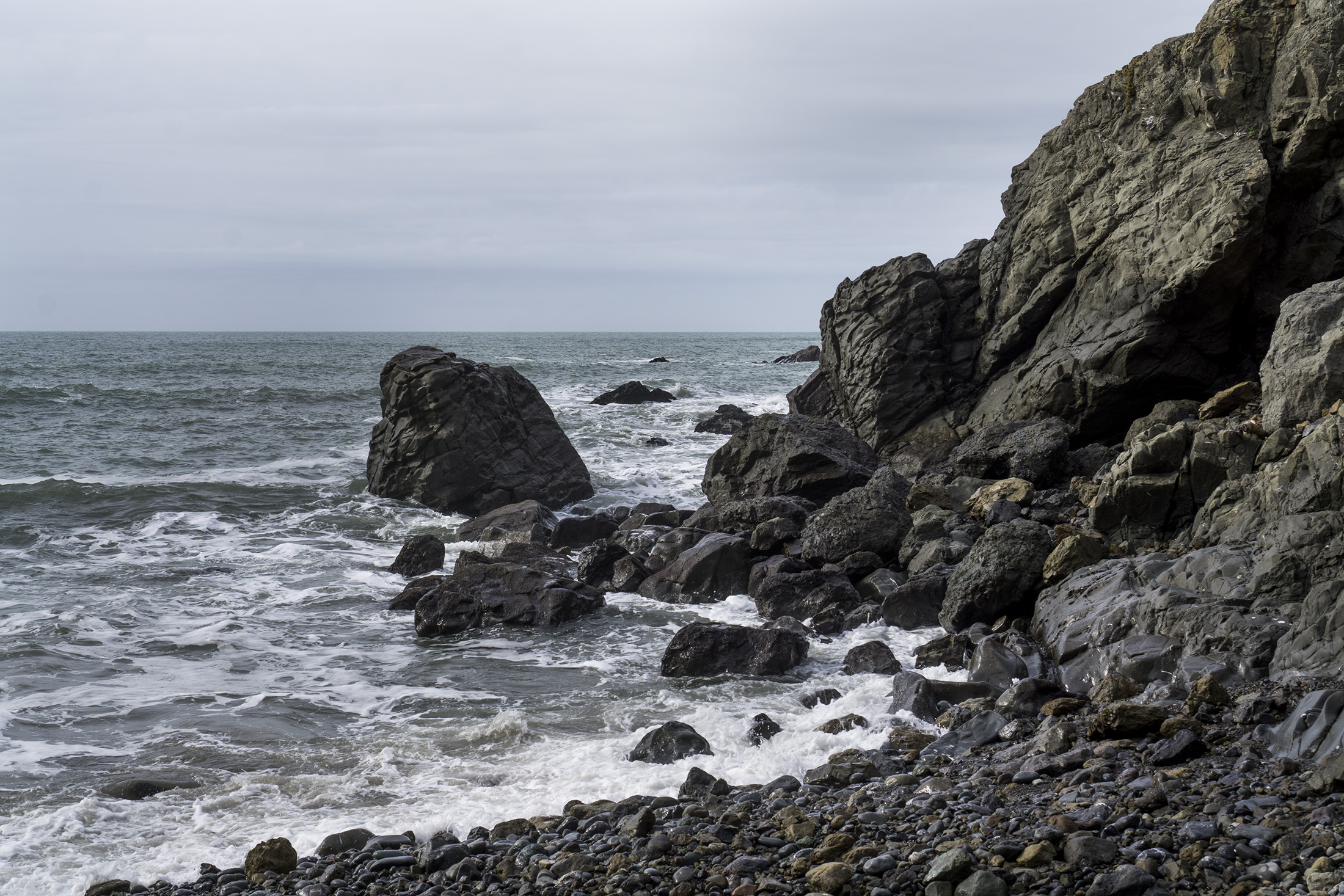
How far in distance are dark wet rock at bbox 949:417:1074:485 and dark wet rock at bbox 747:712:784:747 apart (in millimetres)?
7527

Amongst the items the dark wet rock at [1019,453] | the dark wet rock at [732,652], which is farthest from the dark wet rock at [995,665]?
the dark wet rock at [1019,453]

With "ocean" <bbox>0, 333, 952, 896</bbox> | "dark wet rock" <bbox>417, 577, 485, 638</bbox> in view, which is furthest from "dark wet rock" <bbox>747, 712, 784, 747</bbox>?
"dark wet rock" <bbox>417, 577, 485, 638</bbox>

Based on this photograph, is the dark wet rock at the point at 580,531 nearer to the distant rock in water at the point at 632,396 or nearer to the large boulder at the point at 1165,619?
the large boulder at the point at 1165,619

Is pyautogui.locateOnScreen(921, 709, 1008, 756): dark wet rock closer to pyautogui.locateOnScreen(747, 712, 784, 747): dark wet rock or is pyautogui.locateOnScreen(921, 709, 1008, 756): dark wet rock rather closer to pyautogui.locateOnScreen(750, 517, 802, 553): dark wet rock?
pyautogui.locateOnScreen(747, 712, 784, 747): dark wet rock

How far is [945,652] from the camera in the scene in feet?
32.0

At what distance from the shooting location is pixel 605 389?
5009 cm

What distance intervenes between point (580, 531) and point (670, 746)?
9.18 m

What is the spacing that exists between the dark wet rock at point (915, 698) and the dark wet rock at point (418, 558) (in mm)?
9198

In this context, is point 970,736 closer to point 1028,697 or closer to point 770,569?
point 1028,697

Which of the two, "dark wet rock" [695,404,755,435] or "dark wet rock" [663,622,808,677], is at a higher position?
"dark wet rock" [695,404,755,435]

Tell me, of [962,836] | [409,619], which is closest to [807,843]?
[962,836]

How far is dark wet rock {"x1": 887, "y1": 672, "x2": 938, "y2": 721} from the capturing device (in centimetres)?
841

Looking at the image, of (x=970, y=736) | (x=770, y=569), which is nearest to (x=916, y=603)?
(x=770, y=569)

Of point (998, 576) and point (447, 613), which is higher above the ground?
point (998, 576)
